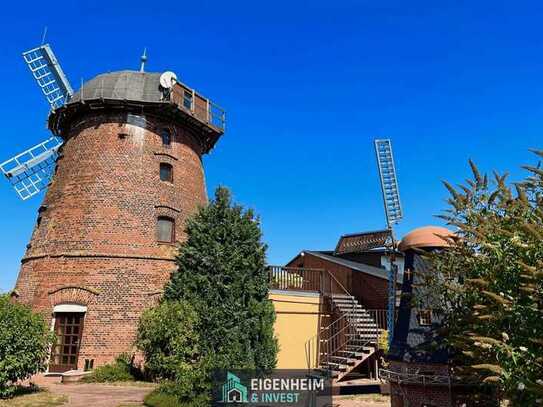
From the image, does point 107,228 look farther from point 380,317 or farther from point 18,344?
point 380,317

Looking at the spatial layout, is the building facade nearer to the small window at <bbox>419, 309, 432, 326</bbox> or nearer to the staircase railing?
the small window at <bbox>419, 309, 432, 326</bbox>

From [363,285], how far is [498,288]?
491 inches

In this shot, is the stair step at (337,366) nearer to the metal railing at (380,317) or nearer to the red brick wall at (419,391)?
the metal railing at (380,317)

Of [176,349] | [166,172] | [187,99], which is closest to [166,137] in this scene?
[166,172]

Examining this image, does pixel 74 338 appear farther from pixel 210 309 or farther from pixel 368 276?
Answer: pixel 368 276

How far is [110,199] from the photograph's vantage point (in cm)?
1620

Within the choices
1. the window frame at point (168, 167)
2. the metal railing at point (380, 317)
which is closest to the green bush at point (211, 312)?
the window frame at point (168, 167)

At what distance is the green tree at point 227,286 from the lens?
35.0 ft

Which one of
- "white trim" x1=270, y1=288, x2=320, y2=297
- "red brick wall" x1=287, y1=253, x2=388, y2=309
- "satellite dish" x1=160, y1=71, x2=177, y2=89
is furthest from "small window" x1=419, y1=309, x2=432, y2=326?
"satellite dish" x1=160, y1=71, x2=177, y2=89

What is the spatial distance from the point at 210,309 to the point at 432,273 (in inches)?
223

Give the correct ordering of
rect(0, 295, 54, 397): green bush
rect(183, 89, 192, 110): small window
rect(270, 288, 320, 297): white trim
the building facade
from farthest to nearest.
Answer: rect(183, 89, 192, 110): small window → rect(270, 288, 320, 297): white trim → rect(0, 295, 54, 397): green bush → the building facade

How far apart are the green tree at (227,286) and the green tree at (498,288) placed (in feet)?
14.9

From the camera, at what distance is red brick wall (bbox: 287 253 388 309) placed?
17.3 meters

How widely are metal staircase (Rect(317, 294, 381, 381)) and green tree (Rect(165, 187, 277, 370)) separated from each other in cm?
466
